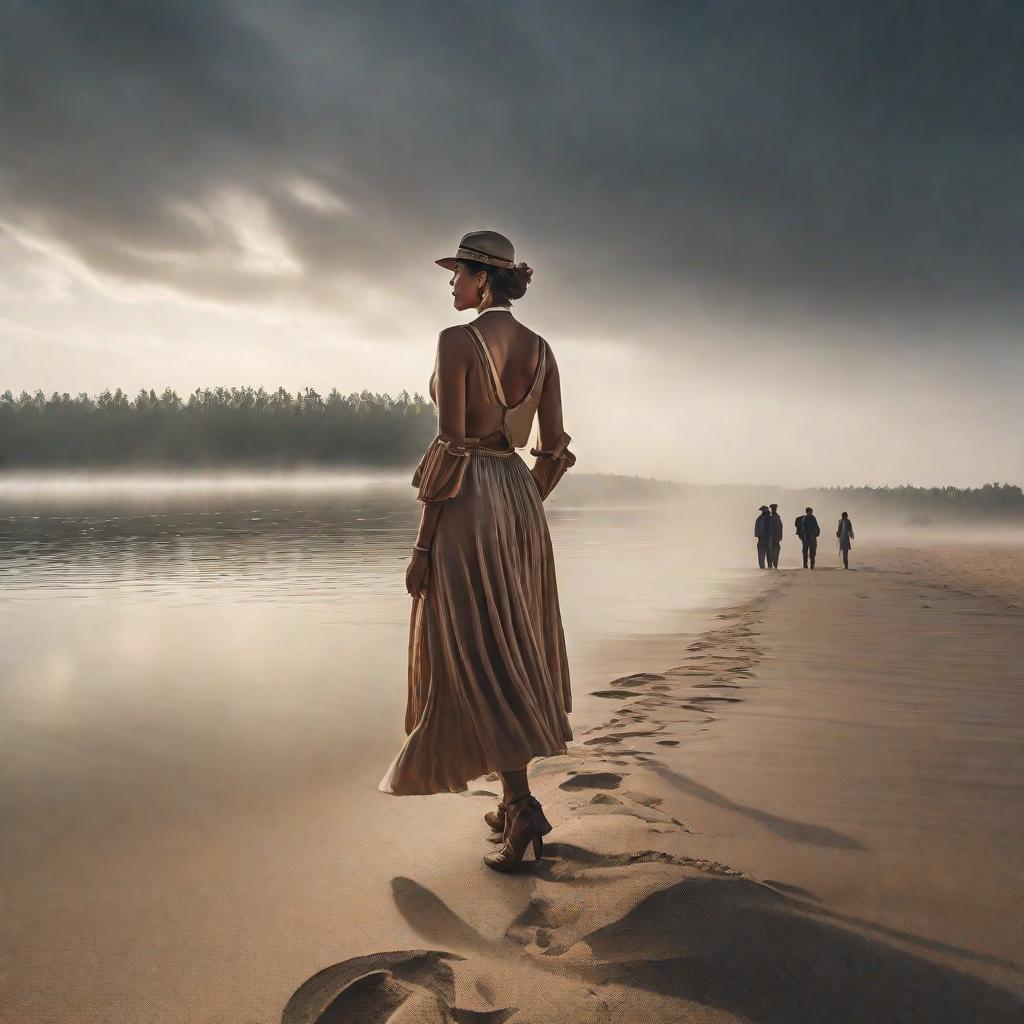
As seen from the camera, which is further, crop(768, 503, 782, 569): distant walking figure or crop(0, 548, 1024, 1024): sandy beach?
crop(768, 503, 782, 569): distant walking figure

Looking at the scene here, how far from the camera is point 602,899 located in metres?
A: 2.88

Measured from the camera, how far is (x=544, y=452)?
3.91 metres

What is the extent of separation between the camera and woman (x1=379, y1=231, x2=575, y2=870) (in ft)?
11.0

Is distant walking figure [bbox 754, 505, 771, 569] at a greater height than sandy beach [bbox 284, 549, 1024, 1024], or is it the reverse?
distant walking figure [bbox 754, 505, 771, 569]

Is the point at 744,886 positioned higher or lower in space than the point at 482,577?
lower

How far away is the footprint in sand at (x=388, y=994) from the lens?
90.4 inches

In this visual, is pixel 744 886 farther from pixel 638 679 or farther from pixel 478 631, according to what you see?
pixel 638 679

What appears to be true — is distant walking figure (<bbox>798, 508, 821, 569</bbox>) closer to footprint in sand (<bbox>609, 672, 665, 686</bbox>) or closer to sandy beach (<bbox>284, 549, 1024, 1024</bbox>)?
footprint in sand (<bbox>609, 672, 665, 686</bbox>)

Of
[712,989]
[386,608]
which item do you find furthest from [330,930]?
[386,608]

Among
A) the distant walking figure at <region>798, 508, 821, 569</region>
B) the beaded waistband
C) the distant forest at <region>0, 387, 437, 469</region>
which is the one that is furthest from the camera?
the distant forest at <region>0, 387, 437, 469</region>

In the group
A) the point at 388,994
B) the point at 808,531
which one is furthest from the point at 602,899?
the point at 808,531

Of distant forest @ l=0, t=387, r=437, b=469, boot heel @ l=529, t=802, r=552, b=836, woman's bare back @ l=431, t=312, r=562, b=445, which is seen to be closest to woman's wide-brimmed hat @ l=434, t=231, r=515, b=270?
woman's bare back @ l=431, t=312, r=562, b=445

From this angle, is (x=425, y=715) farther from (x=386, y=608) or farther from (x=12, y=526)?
(x=12, y=526)

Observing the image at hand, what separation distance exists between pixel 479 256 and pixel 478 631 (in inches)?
59.7
